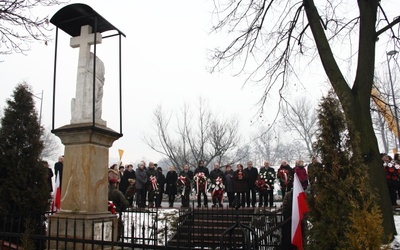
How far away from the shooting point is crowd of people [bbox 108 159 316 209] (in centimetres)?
1366

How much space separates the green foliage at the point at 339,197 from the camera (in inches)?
137

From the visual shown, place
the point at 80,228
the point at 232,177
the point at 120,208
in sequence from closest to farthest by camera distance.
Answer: the point at 80,228
the point at 120,208
the point at 232,177

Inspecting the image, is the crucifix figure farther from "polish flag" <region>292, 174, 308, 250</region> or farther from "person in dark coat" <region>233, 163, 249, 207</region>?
"person in dark coat" <region>233, 163, 249, 207</region>

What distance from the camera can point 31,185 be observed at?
277 inches

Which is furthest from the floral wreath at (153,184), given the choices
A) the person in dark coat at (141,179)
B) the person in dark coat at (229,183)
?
the person in dark coat at (229,183)

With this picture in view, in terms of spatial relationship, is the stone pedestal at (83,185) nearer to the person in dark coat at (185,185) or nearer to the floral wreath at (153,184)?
the person in dark coat at (185,185)

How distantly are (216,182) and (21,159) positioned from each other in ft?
28.7

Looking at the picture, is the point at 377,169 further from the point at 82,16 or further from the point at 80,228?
the point at 82,16

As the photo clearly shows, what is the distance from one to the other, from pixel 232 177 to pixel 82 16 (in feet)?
31.4

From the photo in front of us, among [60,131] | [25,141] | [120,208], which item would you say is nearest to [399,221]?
[120,208]

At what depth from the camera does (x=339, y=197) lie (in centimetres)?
376

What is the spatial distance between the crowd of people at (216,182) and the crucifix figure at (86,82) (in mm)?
7299

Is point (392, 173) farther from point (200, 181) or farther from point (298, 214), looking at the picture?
point (298, 214)

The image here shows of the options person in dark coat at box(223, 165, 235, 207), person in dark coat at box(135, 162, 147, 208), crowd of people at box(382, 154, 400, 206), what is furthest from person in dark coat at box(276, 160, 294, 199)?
person in dark coat at box(135, 162, 147, 208)
